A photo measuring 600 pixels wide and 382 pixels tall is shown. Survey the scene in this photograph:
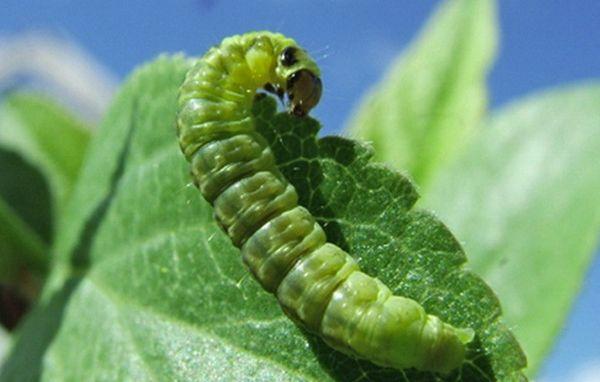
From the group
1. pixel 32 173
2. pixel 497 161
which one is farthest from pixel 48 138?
pixel 497 161

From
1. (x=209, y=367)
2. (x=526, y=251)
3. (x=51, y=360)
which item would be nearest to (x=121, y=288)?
(x=51, y=360)

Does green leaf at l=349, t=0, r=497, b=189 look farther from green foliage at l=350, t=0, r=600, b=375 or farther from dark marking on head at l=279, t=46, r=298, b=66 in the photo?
Result: dark marking on head at l=279, t=46, r=298, b=66

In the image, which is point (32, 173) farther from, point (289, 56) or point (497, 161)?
point (497, 161)

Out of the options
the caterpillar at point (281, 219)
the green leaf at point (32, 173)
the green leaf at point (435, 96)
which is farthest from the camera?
the green leaf at point (435, 96)

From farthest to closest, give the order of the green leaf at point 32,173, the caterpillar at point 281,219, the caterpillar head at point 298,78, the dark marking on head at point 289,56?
1. the green leaf at point 32,173
2. the dark marking on head at point 289,56
3. the caterpillar head at point 298,78
4. the caterpillar at point 281,219

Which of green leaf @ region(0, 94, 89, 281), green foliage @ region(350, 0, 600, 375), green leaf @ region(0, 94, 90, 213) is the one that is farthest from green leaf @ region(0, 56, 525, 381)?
green foliage @ region(350, 0, 600, 375)

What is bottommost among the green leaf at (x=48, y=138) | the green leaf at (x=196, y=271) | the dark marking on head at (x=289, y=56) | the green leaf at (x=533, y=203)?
the green leaf at (x=196, y=271)

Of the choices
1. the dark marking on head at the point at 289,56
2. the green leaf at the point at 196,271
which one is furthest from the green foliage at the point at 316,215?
the dark marking on head at the point at 289,56

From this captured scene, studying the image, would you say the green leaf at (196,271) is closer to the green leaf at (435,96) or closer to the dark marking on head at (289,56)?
the dark marking on head at (289,56)
